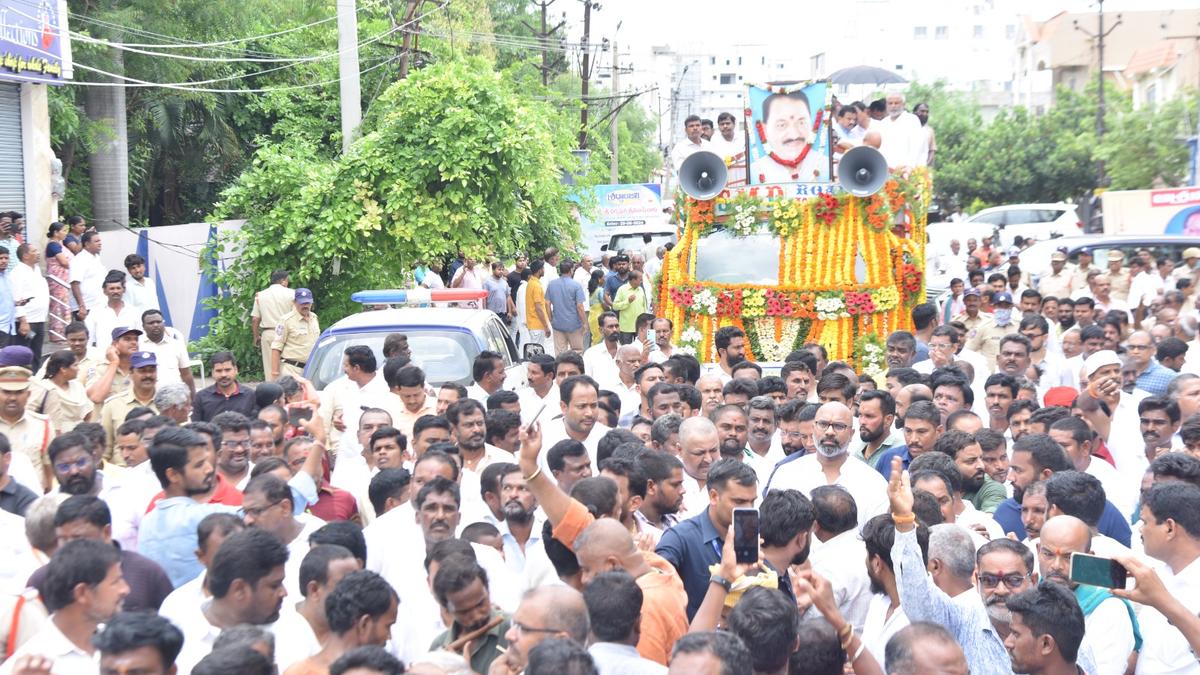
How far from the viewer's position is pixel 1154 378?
10062 millimetres

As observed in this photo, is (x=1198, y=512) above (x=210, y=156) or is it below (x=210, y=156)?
below

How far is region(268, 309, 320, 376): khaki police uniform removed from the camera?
12797mm

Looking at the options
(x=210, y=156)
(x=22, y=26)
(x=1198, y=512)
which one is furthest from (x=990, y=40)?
(x=1198, y=512)

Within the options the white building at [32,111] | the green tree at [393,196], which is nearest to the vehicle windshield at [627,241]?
the green tree at [393,196]

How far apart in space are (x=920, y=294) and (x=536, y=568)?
8.65 metres

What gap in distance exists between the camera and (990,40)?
107 metres

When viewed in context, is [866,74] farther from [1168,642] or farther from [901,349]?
[1168,642]

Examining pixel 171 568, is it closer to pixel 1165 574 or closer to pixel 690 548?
pixel 690 548

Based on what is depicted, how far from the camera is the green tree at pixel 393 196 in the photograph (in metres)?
16.4

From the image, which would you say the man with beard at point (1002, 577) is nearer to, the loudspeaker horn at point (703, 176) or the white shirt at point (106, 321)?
the white shirt at point (106, 321)

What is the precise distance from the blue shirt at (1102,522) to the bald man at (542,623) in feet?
9.00

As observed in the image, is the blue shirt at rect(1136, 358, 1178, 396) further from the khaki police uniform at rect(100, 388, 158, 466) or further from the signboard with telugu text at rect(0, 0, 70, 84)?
the signboard with telugu text at rect(0, 0, 70, 84)

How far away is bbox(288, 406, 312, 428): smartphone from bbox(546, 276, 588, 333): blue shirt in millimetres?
9574

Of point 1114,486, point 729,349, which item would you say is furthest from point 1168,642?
point 729,349
